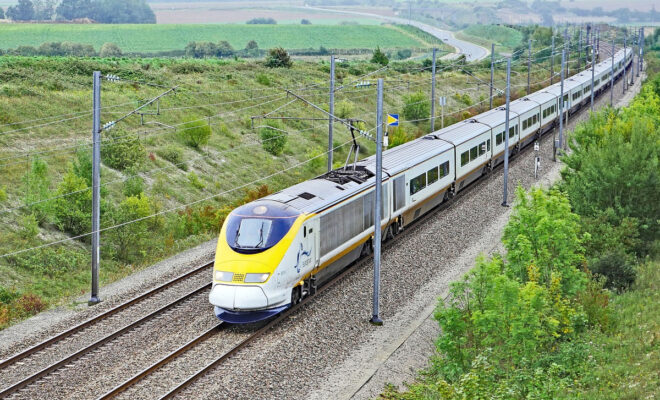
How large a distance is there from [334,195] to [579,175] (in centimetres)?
1337

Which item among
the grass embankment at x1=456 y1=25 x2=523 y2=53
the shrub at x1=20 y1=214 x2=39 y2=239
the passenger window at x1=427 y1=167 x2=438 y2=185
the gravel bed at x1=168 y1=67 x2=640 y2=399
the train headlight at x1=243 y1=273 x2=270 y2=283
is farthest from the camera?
the grass embankment at x1=456 y1=25 x2=523 y2=53

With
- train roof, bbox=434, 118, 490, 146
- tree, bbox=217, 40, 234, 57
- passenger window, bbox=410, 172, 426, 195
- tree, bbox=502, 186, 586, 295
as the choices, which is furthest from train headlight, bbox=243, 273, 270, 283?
tree, bbox=217, 40, 234, 57

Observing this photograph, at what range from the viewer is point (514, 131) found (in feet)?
146

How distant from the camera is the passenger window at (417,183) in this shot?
97.1 feet

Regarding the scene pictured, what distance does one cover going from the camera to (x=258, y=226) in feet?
67.4

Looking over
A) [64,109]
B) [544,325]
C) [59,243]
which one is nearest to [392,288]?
[544,325]

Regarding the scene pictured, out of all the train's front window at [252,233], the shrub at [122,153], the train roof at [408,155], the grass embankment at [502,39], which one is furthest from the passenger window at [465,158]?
the grass embankment at [502,39]

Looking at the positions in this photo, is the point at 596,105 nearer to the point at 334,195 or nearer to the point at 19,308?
the point at 334,195

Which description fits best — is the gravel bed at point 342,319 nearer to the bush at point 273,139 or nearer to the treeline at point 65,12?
the bush at point 273,139

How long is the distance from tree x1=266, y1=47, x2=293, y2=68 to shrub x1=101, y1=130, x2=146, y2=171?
37536 millimetres

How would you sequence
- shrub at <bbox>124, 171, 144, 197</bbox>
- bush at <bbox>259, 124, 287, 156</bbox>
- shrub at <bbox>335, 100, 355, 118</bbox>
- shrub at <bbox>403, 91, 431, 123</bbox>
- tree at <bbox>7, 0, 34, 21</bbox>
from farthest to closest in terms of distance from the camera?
tree at <bbox>7, 0, 34, 21</bbox> < shrub at <bbox>403, 91, 431, 123</bbox> < shrub at <bbox>335, 100, 355, 118</bbox> < bush at <bbox>259, 124, 287, 156</bbox> < shrub at <bbox>124, 171, 144, 197</bbox>

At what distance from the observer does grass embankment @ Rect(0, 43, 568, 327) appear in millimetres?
28078

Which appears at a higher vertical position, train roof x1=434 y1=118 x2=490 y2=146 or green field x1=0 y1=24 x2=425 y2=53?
green field x1=0 y1=24 x2=425 y2=53

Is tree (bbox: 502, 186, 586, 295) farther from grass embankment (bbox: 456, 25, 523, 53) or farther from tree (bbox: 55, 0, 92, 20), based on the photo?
tree (bbox: 55, 0, 92, 20)
